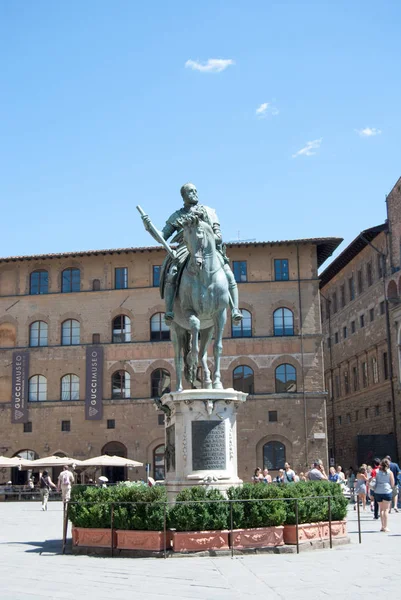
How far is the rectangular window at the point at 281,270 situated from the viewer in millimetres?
43875

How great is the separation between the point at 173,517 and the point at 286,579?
7.98ft

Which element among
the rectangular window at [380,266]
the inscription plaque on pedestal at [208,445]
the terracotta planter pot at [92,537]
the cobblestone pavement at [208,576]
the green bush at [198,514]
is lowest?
the cobblestone pavement at [208,576]

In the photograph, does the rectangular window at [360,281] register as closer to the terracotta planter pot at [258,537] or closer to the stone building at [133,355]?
the stone building at [133,355]

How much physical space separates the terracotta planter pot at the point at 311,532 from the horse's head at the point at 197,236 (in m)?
4.04

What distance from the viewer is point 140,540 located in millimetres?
11086

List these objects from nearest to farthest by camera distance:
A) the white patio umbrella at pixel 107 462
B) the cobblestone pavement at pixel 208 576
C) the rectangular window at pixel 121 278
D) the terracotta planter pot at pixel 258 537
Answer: the cobblestone pavement at pixel 208 576
the terracotta planter pot at pixel 258 537
the white patio umbrella at pixel 107 462
the rectangular window at pixel 121 278

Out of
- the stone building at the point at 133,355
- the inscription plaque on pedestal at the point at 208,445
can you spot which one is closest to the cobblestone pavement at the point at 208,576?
the inscription plaque on pedestal at the point at 208,445

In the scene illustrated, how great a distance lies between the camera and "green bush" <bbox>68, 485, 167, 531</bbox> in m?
11.0

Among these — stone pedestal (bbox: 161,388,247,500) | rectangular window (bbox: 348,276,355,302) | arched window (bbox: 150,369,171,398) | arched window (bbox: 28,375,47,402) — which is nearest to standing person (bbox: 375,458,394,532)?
stone pedestal (bbox: 161,388,247,500)

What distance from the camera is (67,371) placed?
43.9m

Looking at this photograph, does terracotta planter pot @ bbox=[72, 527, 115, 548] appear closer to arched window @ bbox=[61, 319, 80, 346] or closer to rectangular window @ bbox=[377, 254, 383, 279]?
arched window @ bbox=[61, 319, 80, 346]

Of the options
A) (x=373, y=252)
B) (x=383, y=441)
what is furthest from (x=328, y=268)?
(x=383, y=441)

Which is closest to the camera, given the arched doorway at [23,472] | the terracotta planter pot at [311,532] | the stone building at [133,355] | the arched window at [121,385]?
the terracotta planter pot at [311,532]

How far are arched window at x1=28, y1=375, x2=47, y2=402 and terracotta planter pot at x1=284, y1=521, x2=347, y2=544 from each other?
110 feet
